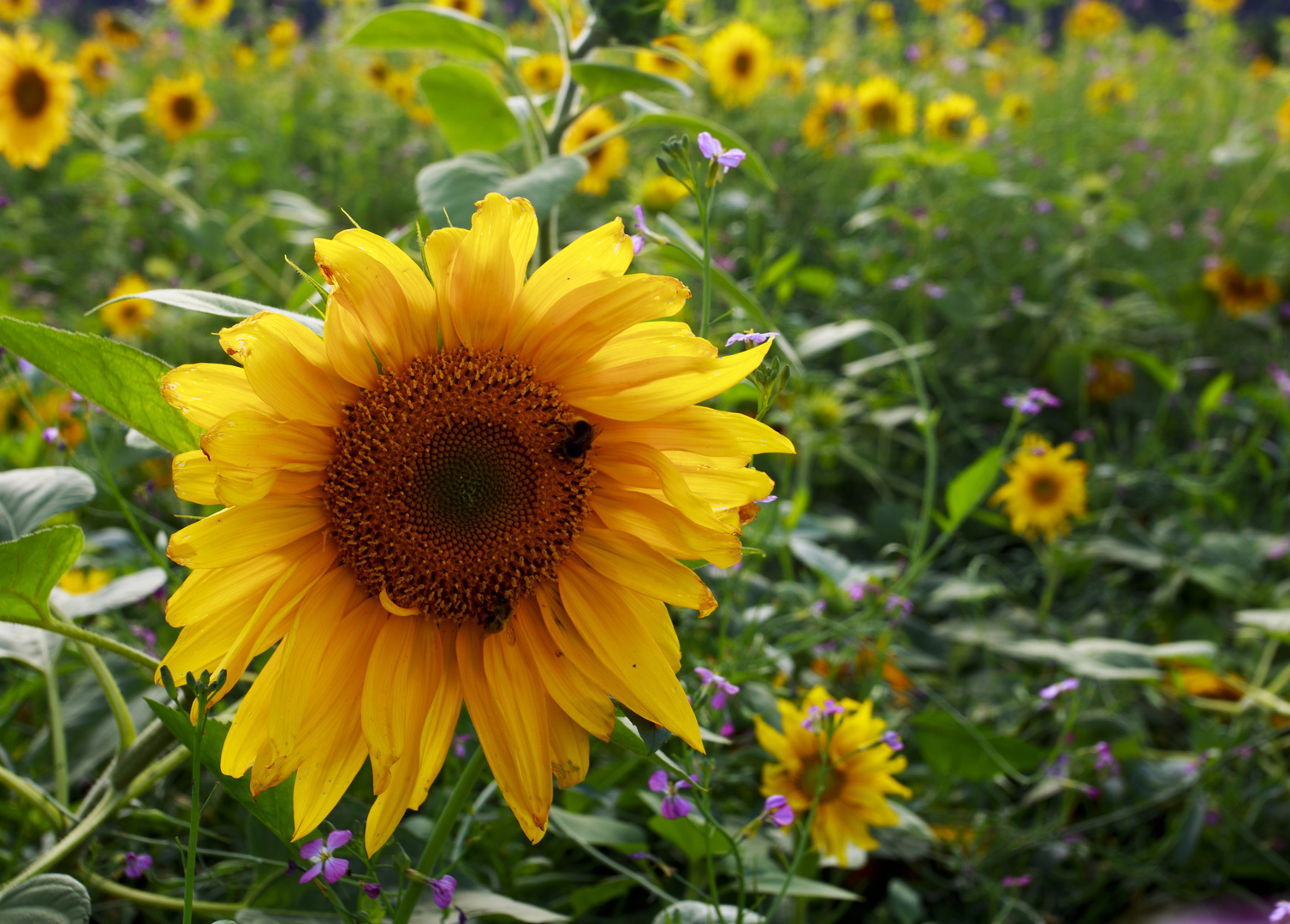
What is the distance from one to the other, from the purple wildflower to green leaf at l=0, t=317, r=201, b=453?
37 centimetres

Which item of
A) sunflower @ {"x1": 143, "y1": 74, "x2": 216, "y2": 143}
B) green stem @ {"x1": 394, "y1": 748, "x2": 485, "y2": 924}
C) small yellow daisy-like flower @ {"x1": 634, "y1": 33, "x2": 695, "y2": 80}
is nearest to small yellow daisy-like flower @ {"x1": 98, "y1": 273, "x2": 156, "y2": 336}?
sunflower @ {"x1": 143, "y1": 74, "x2": 216, "y2": 143}

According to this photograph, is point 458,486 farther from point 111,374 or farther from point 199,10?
point 199,10

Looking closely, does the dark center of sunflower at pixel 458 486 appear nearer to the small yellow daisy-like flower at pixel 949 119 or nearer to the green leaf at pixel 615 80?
the green leaf at pixel 615 80

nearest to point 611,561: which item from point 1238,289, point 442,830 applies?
point 442,830

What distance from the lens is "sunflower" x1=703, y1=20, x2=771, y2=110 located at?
3723mm

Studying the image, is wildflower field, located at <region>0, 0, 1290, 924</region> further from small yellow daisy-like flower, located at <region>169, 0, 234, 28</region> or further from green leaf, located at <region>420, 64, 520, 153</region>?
small yellow daisy-like flower, located at <region>169, 0, 234, 28</region>

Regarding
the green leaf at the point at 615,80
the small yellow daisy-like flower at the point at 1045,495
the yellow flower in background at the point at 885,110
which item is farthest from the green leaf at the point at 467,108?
the yellow flower in background at the point at 885,110

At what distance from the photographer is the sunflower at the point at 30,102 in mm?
2699

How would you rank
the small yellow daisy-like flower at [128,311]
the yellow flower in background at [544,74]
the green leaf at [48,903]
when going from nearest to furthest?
1. the green leaf at [48,903]
2. the small yellow daisy-like flower at [128,311]
3. the yellow flower in background at [544,74]

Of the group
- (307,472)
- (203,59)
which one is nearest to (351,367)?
(307,472)

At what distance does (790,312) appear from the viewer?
2.88 meters

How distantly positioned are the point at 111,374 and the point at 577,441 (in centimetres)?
41

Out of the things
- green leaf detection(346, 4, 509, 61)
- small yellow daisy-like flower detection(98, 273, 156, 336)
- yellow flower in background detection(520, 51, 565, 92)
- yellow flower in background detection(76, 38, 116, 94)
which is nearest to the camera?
green leaf detection(346, 4, 509, 61)

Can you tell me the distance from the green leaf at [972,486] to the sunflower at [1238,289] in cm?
221
